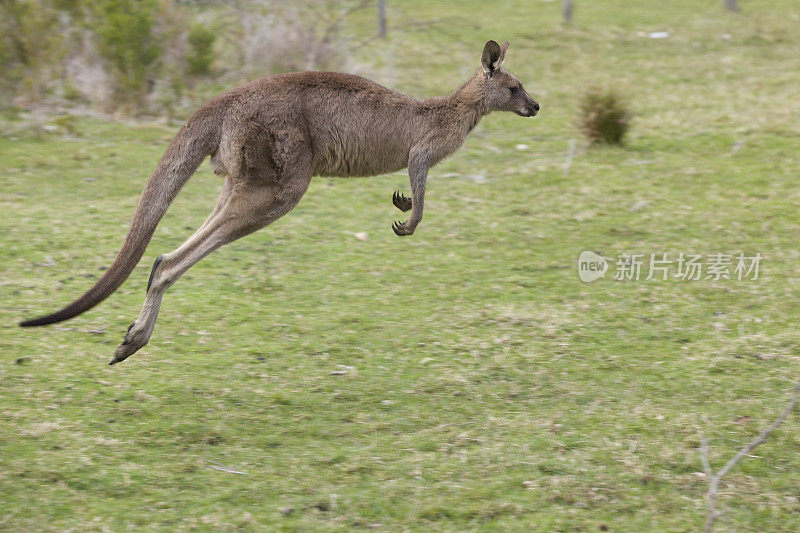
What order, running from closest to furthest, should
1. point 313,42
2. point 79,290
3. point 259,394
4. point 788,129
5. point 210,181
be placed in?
point 259,394 < point 79,290 < point 210,181 < point 788,129 < point 313,42

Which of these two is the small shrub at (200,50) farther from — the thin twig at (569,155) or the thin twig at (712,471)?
the thin twig at (712,471)

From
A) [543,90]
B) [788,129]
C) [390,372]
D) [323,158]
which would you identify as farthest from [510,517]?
[543,90]

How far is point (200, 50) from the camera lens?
9.20 metres

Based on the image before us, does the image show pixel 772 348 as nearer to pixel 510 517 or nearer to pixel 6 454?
pixel 510 517

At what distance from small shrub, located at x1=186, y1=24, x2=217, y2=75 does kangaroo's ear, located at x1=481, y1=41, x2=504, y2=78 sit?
5003 mm

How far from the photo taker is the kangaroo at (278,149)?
4.14 meters

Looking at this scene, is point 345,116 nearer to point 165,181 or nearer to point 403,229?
point 403,229

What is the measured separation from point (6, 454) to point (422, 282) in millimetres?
2955

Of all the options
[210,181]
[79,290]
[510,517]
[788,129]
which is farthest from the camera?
[788,129]

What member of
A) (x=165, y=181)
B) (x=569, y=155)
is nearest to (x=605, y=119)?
(x=569, y=155)

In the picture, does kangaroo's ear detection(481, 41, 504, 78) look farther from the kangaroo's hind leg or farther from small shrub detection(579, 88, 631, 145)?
small shrub detection(579, 88, 631, 145)

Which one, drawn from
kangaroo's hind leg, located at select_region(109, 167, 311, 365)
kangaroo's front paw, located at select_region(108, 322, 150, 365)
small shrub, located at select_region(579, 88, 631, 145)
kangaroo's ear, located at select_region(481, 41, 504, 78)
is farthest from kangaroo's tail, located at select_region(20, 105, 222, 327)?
small shrub, located at select_region(579, 88, 631, 145)

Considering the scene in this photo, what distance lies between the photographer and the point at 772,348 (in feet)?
16.6

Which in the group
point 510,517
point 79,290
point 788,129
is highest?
point 788,129
